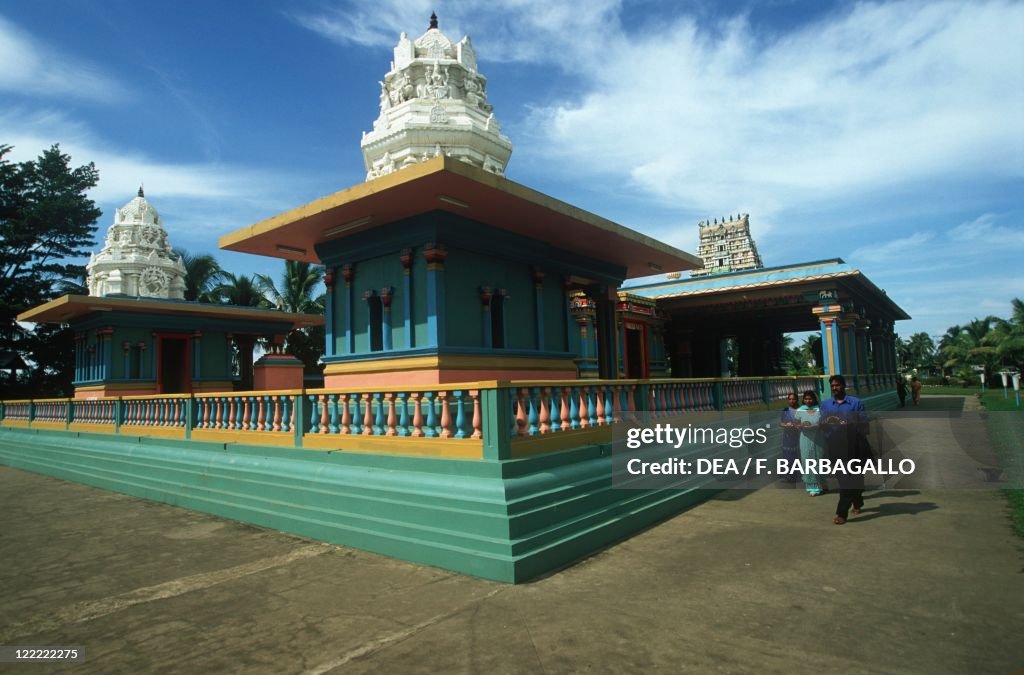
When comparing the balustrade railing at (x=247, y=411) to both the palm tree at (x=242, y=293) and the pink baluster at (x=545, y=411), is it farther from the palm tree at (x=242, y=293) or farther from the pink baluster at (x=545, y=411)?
the palm tree at (x=242, y=293)

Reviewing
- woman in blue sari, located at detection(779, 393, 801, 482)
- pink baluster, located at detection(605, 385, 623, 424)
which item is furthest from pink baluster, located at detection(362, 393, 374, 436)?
woman in blue sari, located at detection(779, 393, 801, 482)

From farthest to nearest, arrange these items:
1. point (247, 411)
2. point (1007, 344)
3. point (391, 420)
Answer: point (1007, 344), point (247, 411), point (391, 420)

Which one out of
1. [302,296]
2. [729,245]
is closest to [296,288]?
[302,296]

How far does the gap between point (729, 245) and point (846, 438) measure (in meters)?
42.3

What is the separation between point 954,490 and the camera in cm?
794

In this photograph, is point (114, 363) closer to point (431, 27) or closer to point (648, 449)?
point (431, 27)

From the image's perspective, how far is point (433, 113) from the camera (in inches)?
507

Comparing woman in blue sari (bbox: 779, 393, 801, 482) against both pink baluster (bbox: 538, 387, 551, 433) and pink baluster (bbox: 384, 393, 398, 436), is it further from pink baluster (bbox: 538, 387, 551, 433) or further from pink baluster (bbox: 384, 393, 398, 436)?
pink baluster (bbox: 384, 393, 398, 436)

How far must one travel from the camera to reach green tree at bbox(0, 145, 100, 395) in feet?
85.0

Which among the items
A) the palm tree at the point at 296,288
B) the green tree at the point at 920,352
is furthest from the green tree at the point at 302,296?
the green tree at the point at 920,352

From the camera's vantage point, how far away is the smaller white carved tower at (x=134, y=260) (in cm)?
2150

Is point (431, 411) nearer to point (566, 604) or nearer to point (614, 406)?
point (566, 604)

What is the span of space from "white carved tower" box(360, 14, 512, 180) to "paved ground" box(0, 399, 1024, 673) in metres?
9.18

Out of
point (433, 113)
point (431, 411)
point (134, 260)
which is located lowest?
point (431, 411)
